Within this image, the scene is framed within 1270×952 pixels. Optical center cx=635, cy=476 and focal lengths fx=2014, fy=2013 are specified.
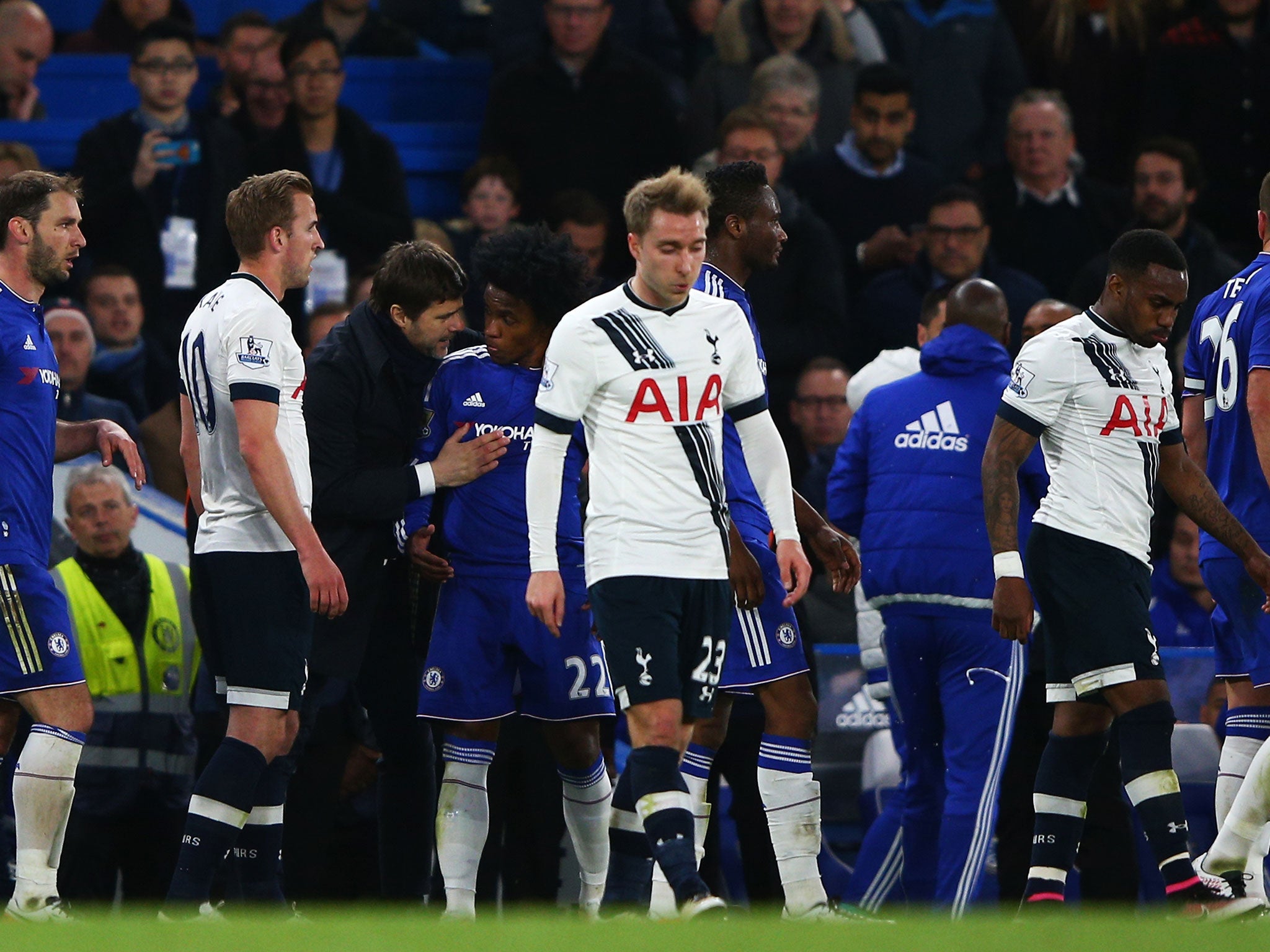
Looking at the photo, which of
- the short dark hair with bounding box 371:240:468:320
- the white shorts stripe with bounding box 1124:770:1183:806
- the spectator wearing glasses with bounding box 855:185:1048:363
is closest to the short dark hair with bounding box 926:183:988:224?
the spectator wearing glasses with bounding box 855:185:1048:363

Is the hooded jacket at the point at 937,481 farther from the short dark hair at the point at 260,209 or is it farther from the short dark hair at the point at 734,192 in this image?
the short dark hair at the point at 260,209

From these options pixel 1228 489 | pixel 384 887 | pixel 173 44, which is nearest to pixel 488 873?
pixel 384 887

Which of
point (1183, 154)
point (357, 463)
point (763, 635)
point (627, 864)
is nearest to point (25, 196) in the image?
point (357, 463)

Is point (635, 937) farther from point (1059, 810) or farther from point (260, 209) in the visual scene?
point (260, 209)

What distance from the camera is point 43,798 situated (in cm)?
692

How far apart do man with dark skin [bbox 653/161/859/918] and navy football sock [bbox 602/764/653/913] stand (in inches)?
2.6

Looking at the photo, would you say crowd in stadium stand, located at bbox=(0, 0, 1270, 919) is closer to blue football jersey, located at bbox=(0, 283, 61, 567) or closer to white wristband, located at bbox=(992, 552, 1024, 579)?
white wristband, located at bbox=(992, 552, 1024, 579)

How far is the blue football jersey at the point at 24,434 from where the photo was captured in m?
7.02

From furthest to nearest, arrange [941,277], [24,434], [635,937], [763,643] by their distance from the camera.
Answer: [941,277] → [763,643] → [24,434] → [635,937]

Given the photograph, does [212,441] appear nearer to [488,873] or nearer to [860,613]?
[488,873]

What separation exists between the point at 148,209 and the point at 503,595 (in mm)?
5118

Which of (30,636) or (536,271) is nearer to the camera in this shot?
(30,636)

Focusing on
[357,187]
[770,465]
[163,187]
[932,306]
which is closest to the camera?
[770,465]

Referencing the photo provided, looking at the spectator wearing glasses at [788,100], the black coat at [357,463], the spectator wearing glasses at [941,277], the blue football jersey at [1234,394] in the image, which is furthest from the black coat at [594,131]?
the blue football jersey at [1234,394]
